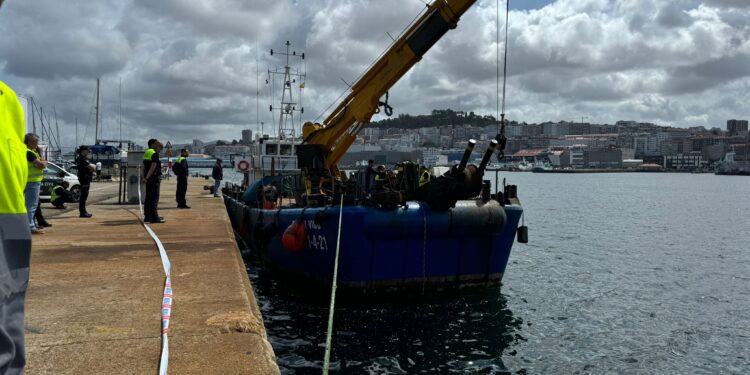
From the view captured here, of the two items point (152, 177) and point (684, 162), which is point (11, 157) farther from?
point (684, 162)

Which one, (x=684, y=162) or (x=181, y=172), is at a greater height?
(x=684, y=162)

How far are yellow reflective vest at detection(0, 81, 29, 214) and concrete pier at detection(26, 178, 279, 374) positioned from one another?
1.80m

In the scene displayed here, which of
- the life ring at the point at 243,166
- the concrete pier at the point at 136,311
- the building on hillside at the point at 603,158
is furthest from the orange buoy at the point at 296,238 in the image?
the building on hillside at the point at 603,158

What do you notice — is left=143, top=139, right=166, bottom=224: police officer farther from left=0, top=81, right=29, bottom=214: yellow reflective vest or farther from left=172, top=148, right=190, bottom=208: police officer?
left=0, top=81, right=29, bottom=214: yellow reflective vest

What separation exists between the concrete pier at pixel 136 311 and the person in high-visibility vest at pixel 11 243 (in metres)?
1.58

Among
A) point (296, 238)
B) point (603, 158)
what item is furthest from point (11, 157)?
point (603, 158)

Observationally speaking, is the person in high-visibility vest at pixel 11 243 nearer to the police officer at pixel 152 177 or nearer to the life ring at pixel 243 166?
the police officer at pixel 152 177

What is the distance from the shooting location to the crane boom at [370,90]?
38.7 ft

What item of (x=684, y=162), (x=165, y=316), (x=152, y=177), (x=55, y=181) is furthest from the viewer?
(x=684, y=162)

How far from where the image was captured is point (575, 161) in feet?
651

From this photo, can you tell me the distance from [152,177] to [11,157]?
32.1ft

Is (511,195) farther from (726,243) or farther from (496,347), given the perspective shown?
Result: (726,243)

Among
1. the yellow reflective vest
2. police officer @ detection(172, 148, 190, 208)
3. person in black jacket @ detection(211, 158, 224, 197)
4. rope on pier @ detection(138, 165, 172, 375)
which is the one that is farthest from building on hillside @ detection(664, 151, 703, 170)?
the yellow reflective vest

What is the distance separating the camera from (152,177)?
436 inches
